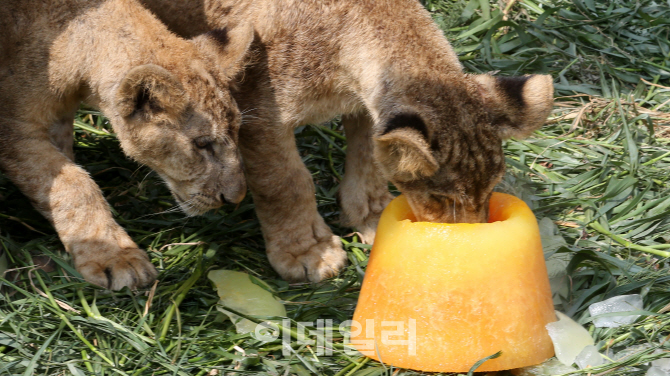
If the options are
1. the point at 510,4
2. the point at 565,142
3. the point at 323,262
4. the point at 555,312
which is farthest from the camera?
the point at 510,4

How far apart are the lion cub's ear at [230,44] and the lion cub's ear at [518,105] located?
1535mm

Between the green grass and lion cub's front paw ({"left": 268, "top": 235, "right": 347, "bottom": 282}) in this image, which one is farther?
lion cub's front paw ({"left": 268, "top": 235, "right": 347, "bottom": 282})

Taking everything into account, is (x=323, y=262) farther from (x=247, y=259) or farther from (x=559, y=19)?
(x=559, y=19)

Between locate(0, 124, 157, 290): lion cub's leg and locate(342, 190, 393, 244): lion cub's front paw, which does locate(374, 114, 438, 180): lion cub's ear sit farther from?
locate(0, 124, 157, 290): lion cub's leg

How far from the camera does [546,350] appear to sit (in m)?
3.87

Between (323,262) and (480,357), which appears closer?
(480,357)

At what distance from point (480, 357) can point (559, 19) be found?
525cm

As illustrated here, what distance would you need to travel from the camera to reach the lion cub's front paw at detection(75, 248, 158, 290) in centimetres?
476

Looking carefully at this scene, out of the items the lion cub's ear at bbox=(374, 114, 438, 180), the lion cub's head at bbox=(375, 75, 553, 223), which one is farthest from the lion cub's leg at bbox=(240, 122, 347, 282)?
the lion cub's ear at bbox=(374, 114, 438, 180)

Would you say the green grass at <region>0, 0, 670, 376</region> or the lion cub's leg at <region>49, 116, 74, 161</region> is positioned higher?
the lion cub's leg at <region>49, 116, 74, 161</region>

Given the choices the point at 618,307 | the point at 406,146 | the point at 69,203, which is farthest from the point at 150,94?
the point at 618,307

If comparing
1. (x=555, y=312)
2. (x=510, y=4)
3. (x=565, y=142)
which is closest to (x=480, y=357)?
(x=555, y=312)

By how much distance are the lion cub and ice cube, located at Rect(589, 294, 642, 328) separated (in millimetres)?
2266

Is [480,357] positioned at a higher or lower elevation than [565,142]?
higher
